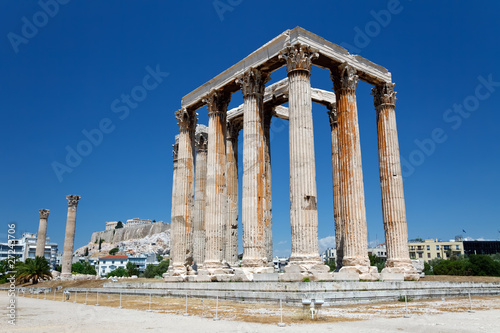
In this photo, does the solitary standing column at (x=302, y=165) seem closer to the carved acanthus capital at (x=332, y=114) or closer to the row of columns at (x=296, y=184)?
the row of columns at (x=296, y=184)

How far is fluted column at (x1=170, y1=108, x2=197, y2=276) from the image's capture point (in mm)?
34219

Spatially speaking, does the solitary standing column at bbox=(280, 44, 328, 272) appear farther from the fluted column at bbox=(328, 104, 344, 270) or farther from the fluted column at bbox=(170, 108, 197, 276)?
the fluted column at bbox=(170, 108, 197, 276)

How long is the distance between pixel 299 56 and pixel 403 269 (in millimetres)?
15325

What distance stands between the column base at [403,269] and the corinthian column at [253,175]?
845 centimetres

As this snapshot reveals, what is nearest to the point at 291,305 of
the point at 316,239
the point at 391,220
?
the point at 316,239

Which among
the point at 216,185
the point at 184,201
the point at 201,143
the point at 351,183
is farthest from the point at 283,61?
the point at 201,143

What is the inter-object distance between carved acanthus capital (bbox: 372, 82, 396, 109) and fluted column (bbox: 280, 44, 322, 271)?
767 cm

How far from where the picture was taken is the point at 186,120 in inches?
1464

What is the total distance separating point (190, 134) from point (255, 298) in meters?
20.2

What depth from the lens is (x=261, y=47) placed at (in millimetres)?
28734

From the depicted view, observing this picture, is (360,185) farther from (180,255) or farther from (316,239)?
(180,255)

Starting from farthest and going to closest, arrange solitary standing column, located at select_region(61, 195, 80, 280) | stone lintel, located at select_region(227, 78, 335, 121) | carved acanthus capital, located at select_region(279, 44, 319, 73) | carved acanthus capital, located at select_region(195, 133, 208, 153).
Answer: solitary standing column, located at select_region(61, 195, 80, 280) → carved acanthus capital, located at select_region(195, 133, 208, 153) → stone lintel, located at select_region(227, 78, 335, 121) → carved acanthus capital, located at select_region(279, 44, 319, 73)

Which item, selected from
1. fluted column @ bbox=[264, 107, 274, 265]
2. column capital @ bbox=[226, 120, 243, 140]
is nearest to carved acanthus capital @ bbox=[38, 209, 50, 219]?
column capital @ bbox=[226, 120, 243, 140]

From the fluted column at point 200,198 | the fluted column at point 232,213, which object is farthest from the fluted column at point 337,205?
the fluted column at point 200,198
